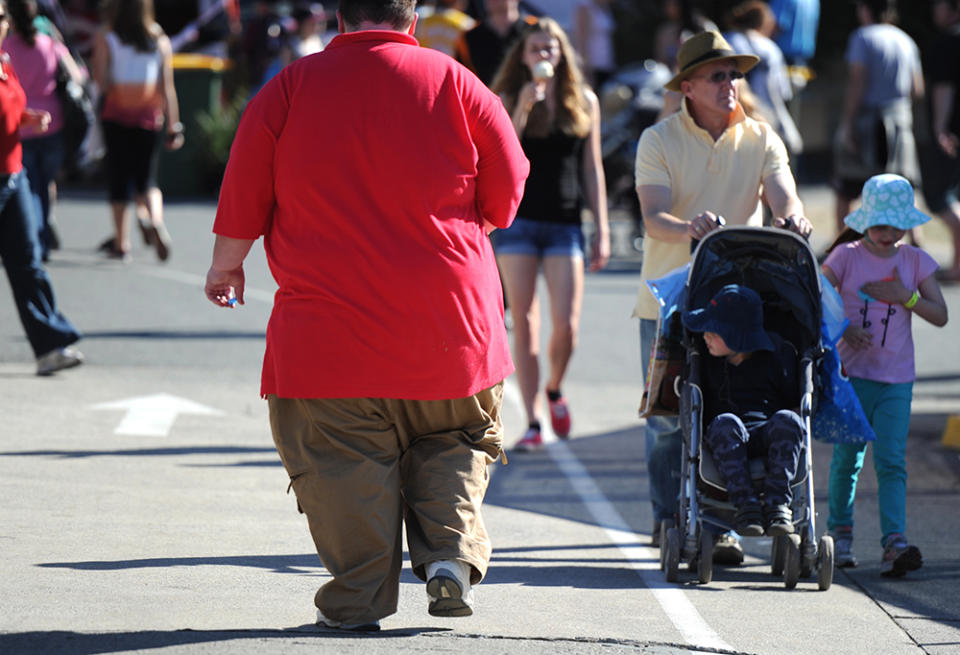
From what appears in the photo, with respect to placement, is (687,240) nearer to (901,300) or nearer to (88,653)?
(901,300)

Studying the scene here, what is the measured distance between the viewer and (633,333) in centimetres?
1288

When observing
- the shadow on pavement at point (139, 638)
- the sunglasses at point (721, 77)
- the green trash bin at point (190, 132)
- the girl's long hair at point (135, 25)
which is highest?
the sunglasses at point (721, 77)

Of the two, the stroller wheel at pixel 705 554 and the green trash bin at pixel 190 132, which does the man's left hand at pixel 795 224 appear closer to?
the stroller wheel at pixel 705 554

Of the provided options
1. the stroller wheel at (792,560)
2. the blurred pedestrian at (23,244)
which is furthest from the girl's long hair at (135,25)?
the stroller wheel at (792,560)

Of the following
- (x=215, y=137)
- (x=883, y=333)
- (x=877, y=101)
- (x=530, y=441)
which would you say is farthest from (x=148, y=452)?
(x=215, y=137)

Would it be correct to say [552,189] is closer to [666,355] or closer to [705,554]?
[666,355]

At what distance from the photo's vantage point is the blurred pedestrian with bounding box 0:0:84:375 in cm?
892

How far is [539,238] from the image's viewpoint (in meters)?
9.02

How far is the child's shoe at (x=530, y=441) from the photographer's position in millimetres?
9117

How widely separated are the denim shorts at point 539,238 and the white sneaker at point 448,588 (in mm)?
4155

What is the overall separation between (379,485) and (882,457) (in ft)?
8.74

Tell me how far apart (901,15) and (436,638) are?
2247 centimetres

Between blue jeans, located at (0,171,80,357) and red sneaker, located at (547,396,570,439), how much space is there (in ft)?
9.58

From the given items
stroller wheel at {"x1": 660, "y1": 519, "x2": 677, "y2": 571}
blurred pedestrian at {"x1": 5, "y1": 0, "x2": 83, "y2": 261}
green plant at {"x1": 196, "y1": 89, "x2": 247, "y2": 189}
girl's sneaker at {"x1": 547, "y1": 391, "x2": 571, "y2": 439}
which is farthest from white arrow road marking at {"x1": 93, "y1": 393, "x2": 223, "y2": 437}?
green plant at {"x1": 196, "y1": 89, "x2": 247, "y2": 189}
